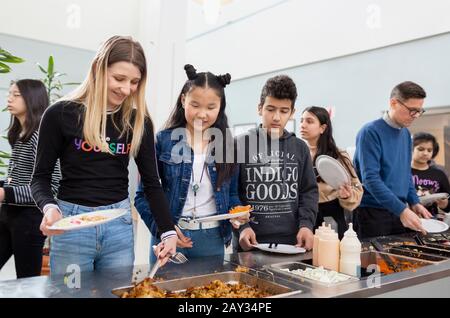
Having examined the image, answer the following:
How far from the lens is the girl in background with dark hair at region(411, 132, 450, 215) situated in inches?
118

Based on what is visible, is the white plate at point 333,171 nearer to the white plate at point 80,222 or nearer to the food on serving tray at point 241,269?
the food on serving tray at point 241,269

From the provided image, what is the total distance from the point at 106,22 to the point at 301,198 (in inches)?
216

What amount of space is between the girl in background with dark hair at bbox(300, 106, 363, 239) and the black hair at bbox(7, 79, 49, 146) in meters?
1.61

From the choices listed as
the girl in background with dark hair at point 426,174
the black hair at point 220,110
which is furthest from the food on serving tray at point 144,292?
the girl in background with dark hair at point 426,174

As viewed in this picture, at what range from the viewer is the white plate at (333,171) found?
165cm

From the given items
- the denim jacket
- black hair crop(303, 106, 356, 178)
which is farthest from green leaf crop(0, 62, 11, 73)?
black hair crop(303, 106, 356, 178)

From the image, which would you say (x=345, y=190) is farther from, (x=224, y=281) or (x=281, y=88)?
(x=224, y=281)

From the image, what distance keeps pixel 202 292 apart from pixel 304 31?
4660 millimetres

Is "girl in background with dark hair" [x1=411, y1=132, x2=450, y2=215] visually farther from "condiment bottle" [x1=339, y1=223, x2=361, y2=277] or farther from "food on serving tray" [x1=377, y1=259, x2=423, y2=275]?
"condiment bottle" [x1=339, y1=223, x2=361, y2=277]

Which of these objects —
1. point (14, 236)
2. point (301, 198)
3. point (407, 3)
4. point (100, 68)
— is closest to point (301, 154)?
point (301, 198)

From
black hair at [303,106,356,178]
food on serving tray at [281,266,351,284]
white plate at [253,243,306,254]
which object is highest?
black hair at [303,106,356,178]

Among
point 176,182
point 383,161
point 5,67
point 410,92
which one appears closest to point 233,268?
point 176,182

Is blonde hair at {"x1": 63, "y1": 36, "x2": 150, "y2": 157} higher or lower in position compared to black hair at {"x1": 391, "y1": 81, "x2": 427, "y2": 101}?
lower

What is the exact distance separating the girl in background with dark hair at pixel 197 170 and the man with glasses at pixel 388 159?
2.92 ft
